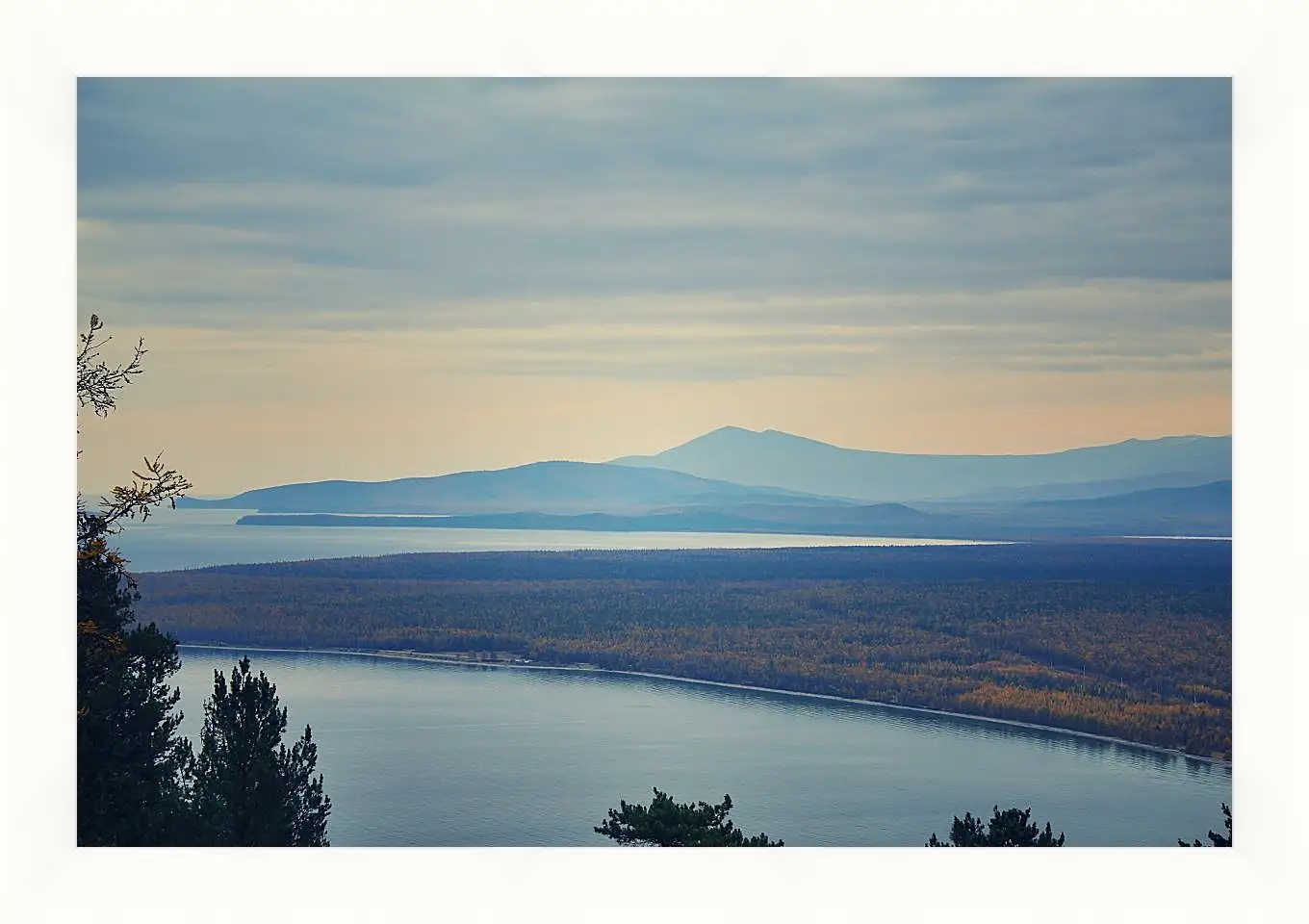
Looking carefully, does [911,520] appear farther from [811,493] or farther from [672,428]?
[672,428]

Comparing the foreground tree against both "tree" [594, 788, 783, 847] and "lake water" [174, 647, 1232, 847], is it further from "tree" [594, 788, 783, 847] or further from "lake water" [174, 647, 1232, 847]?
A: "tree" [594, 788, 783, 847]

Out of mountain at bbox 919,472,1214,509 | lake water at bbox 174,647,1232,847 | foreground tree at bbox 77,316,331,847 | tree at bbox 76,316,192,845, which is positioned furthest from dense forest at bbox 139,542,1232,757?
tree at bbox 76,316,192,845

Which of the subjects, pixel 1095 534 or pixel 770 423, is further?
pixel 1095 534

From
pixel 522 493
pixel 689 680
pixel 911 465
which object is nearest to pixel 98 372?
pixel 522 493

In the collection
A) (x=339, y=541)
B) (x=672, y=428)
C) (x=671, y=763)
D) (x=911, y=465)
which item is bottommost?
(x=671, y=763)

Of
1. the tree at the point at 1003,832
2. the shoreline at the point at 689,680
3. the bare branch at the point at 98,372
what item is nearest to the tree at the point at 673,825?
the shoreline at the point at 689,680
